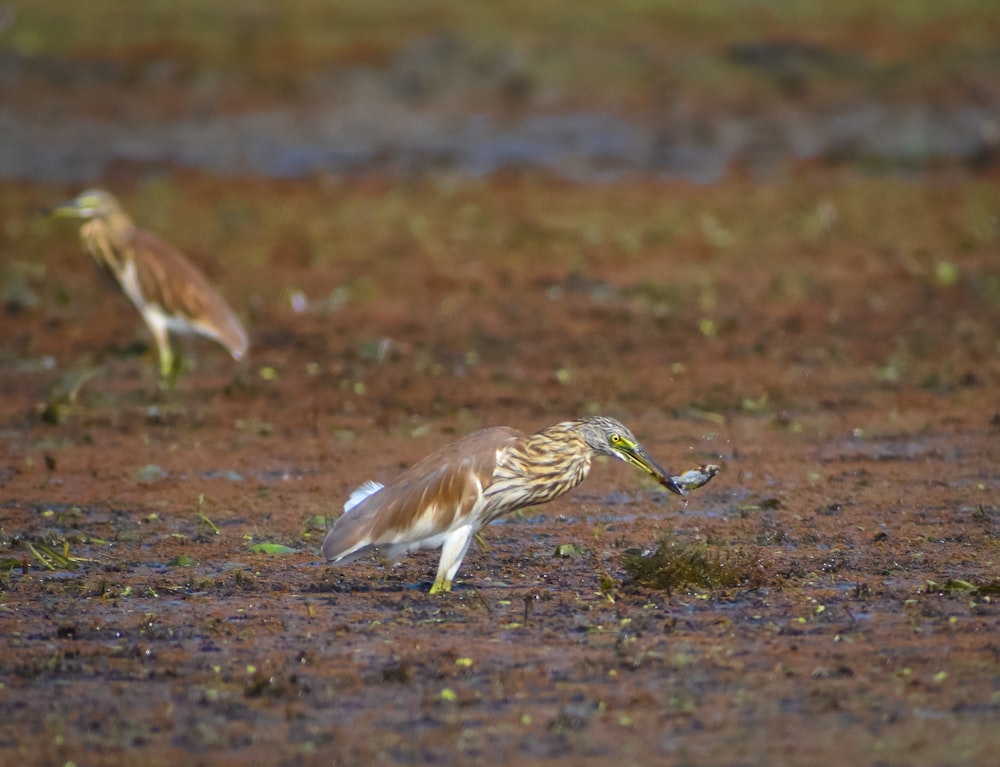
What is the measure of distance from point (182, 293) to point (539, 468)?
556 centimetres

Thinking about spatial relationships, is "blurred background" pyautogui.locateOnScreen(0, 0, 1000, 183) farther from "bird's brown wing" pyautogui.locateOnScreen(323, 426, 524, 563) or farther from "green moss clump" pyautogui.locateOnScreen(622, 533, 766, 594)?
"bird's brown wing" pyautogui.locateOnScreen(323, 426, 524, 563)

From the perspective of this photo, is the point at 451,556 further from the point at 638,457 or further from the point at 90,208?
the point at 90,208

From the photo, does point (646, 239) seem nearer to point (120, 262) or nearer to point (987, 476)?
point (120, 262)

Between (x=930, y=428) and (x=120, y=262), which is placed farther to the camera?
(x=120, y=262)

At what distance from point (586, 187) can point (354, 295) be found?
6333mm

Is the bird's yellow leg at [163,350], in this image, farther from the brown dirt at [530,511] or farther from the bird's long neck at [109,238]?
the bird's long neck at [109,238]

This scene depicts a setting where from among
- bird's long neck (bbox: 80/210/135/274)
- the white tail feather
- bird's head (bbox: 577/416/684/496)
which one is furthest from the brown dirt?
bird's long neck (bbox: 80/210/135/274)

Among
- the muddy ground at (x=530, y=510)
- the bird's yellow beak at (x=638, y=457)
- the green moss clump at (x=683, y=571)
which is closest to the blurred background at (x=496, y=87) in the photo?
the muddy ground at (x=530, y=510)

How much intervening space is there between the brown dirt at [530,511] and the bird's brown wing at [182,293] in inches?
13.7

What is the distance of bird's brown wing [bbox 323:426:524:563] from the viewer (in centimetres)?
685

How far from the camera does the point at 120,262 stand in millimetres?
12609

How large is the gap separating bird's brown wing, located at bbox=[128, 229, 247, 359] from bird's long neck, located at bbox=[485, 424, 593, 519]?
Result: 4.98 m

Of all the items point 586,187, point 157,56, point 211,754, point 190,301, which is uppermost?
point 157,56

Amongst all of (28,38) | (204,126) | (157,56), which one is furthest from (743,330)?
(28,38)
